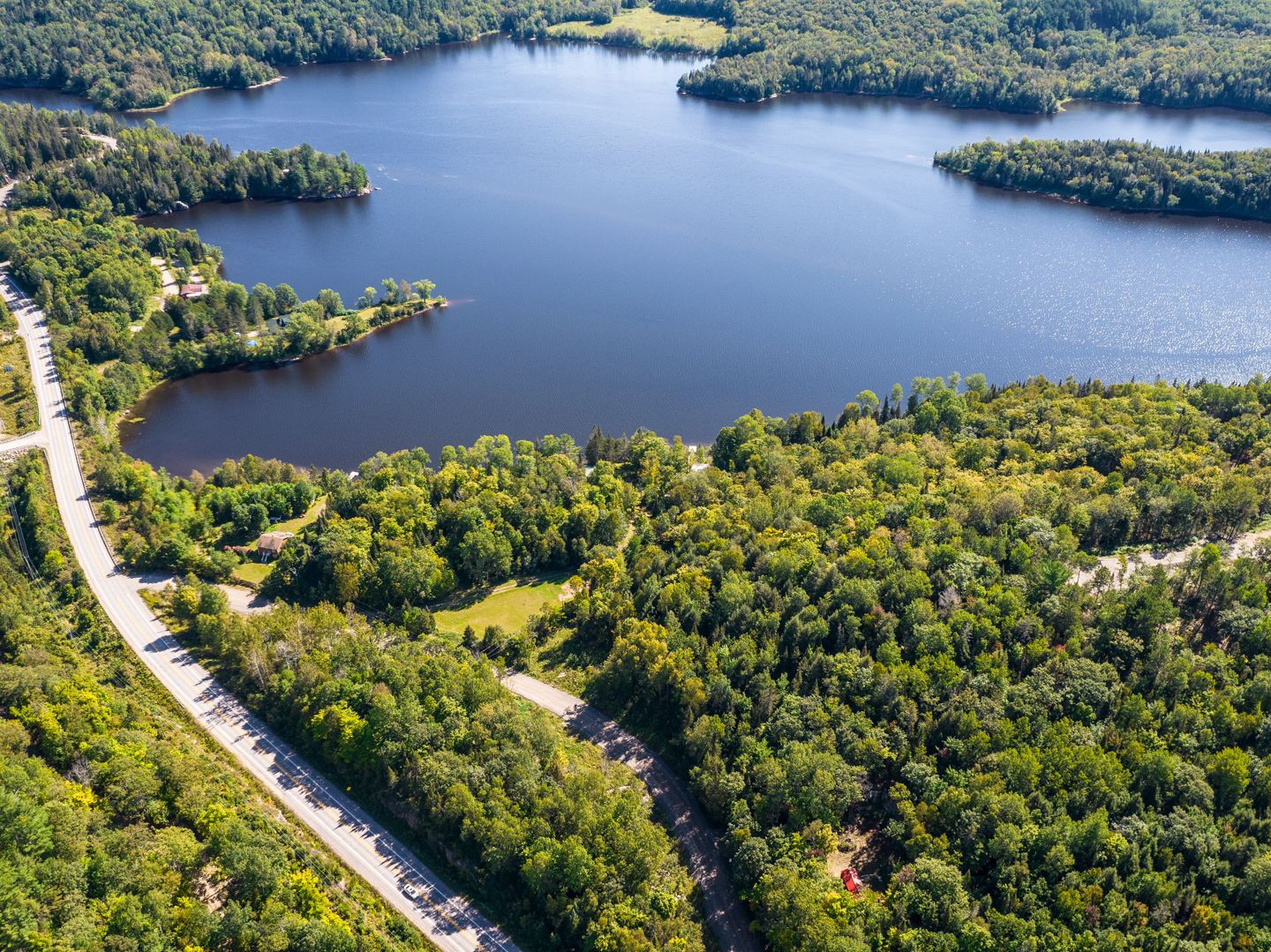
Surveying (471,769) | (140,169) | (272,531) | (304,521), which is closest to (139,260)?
(140,169)

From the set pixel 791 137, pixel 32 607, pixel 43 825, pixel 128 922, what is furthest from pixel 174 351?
pixel 791 137

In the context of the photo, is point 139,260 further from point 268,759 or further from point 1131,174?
point 1131,174

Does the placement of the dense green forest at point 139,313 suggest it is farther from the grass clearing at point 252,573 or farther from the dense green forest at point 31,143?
the grass clearing at point 252,573

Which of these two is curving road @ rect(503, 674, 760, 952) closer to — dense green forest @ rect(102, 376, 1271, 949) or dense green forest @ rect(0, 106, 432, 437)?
dense green forest @ rect(102, 376, 1271, 949)

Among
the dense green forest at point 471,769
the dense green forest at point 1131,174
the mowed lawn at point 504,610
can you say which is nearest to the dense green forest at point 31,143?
the dense green forest at point 471,769

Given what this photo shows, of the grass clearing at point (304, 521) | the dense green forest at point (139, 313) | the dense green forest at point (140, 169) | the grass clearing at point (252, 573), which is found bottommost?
the grass clearing at point (252, 573)

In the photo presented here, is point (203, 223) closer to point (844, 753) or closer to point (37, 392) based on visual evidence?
point (37, 392)
